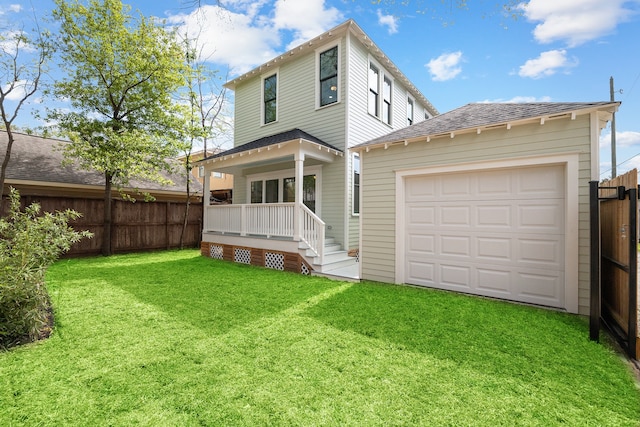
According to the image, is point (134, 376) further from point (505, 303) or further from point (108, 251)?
point (108, 251)

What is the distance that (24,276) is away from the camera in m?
3.23

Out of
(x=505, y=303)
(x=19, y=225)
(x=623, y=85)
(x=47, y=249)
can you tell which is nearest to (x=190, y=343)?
(x=47, y=249)

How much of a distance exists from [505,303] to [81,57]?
13473 mm

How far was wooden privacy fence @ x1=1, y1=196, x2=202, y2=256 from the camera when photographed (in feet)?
30.8

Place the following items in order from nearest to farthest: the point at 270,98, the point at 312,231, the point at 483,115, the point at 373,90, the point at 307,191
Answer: the point at 483,115, the point at 312,231, the point at 307,191, the point at 373,90, the point at 270,98

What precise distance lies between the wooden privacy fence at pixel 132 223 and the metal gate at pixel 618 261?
40.8 feet

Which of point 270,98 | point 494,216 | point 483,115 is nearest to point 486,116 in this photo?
point 483,115

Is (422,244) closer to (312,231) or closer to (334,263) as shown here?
(334,263)

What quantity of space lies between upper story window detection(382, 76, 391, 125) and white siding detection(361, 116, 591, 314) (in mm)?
4588

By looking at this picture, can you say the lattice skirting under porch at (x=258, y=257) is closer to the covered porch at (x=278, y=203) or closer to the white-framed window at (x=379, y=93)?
the covered porch at (x=278, y=203)

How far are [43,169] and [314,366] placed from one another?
524 inches

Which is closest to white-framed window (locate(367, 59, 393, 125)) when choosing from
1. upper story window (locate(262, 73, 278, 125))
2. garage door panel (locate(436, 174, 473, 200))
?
upper story window (locate(262, 73, 278, 125))

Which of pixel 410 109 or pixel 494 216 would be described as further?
pixel 410 109

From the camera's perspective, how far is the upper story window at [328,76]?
28.7ft
